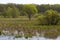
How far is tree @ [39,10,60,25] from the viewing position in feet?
27.3

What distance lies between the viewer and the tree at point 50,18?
832 centimetres

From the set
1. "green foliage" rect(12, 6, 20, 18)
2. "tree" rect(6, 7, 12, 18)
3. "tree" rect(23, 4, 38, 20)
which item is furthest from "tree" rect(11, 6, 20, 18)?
"tree" rect(23, 4, 38, 20)

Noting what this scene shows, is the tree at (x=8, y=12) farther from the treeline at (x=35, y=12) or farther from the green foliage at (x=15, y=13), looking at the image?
the green foliage at (x=15, y=13)

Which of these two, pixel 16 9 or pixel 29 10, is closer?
pixel 16 9

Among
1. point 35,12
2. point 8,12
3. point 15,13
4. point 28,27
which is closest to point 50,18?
point 28,27

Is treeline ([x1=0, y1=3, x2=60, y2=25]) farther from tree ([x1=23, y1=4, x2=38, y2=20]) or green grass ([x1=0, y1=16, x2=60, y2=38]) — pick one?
green grass ([x1=0, y1=16, x2=60, y2=38])

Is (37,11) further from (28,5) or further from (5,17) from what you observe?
(5,17)

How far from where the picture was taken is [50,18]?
8.43 meters

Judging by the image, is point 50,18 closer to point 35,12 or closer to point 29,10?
point 35,12

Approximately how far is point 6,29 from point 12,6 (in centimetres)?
114

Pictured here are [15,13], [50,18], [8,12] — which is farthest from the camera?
[8,12]

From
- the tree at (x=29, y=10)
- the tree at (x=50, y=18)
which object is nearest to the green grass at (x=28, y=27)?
the tree at (x=50, y=18)

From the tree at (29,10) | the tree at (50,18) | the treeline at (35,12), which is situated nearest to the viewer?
the tree at (50,18)

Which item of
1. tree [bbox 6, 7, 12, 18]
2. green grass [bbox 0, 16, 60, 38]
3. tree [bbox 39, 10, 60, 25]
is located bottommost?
green grass [bbox 0, 16, 60, 38]
